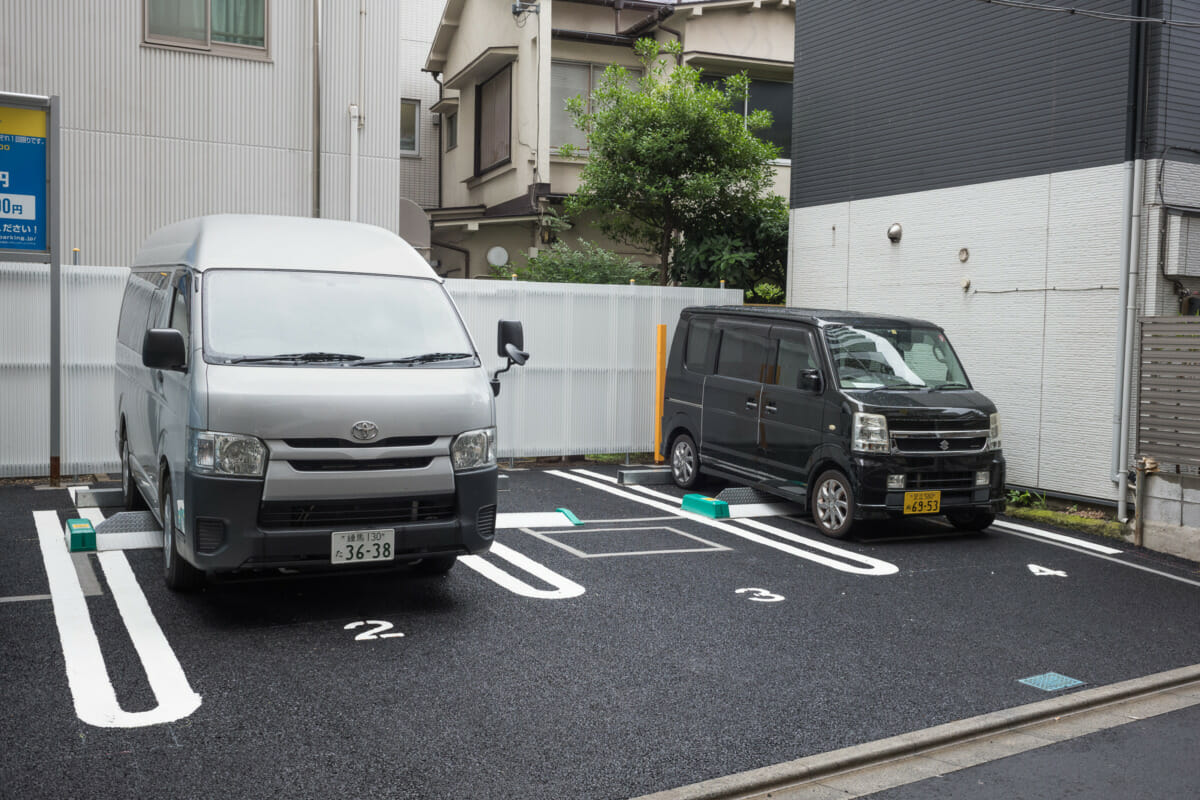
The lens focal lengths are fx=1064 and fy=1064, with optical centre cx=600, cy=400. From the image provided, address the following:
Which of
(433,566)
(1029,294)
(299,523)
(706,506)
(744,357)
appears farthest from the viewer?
(1029,294)

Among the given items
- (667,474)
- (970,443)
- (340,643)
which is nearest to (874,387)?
(970,443)

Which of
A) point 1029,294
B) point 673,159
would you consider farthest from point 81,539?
point 673,159

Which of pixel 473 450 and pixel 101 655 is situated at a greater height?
pixel 473 450

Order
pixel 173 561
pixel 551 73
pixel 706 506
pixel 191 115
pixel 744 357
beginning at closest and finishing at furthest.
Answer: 1. pixel 173 561
2. pixel 706 506
3. pixel 744 357
4. pixel 191 115
5. pixel 551 73

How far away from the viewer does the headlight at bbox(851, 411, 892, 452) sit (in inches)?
352

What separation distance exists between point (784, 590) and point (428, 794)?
3980 millimetres

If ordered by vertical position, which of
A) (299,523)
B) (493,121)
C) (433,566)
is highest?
(493,121)

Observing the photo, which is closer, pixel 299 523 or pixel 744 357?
pixel 299 523

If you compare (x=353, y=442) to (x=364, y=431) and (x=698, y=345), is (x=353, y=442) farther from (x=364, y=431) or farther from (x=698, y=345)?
(x=698, y=345)

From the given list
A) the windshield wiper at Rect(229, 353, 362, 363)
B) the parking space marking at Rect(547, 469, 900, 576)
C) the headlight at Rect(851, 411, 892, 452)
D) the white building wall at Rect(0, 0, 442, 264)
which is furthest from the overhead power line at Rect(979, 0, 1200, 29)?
the white building wall at Rect(0, 0, 442, 264)

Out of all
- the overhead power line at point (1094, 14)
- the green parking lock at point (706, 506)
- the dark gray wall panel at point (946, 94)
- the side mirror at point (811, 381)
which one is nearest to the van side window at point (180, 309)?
the green parking lock at point (706, 506)

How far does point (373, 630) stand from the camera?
6.17m

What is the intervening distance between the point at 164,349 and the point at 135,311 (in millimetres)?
2700

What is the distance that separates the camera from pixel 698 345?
1133 cm
